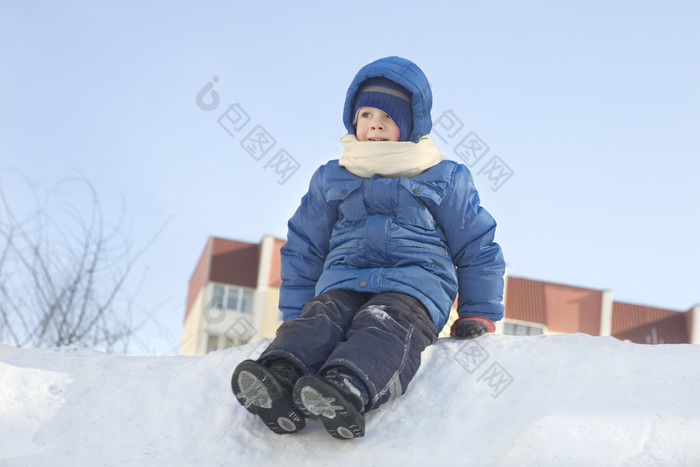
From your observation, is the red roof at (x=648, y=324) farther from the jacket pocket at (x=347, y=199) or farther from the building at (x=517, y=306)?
the jacket pocket at (x=347, y=199)

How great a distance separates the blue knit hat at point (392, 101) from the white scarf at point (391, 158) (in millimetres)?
140

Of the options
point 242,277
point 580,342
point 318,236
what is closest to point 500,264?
point 580,342

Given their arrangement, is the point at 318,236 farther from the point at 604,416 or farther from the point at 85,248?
the point at 85,248

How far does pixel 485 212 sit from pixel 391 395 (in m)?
0.94

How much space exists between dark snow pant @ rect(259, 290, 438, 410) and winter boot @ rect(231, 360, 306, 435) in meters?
0.05

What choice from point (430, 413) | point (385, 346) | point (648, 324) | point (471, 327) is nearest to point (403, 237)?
point (471, 327)

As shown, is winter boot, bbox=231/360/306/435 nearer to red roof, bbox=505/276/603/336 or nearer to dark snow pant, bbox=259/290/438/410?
dark snow pant, bbox=259/290/438/410

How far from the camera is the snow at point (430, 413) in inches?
93.2

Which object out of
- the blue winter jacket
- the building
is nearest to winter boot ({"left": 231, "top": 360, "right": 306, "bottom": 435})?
the blue winter jacket

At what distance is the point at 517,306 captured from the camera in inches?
765

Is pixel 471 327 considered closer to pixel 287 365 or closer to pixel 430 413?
pixel 430 413

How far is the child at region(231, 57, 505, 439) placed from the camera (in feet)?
8.32

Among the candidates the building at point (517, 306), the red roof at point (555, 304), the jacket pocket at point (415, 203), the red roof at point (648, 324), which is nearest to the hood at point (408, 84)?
the jacket pocket at point (415, 203)

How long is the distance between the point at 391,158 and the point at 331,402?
1.10 meters
